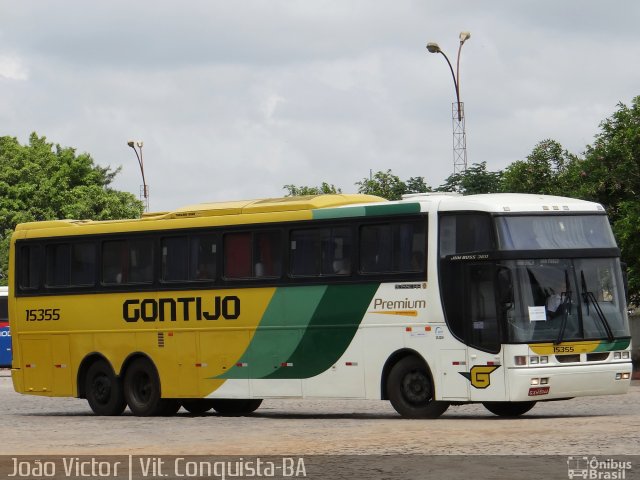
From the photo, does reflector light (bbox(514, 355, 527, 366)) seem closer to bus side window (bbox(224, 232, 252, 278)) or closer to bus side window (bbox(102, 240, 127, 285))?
bus side window (bbox(224, 232, 252, 278))

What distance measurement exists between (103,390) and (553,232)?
9238 millimetres

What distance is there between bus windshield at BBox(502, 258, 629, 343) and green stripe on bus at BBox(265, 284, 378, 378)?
252 centimetres

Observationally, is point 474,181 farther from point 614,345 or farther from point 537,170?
point 614,345

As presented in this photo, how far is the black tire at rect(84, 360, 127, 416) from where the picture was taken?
90.7 feet

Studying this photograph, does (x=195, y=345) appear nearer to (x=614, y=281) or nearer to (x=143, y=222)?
(x=143, y=222)

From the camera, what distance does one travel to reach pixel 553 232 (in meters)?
23.3

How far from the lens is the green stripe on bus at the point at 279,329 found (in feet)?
82.0

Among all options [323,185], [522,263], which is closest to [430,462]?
[522,263]

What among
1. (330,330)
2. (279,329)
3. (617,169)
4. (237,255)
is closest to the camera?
(330,330)

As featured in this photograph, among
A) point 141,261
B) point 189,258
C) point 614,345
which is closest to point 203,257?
point 189,258

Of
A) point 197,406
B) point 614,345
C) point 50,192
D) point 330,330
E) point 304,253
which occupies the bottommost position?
point 197,406

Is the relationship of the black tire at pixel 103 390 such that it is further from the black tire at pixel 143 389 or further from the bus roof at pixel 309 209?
the bus roof at pixel 309 209

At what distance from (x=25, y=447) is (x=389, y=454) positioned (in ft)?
16.1

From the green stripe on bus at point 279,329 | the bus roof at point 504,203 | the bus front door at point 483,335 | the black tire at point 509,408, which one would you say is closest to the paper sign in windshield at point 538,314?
the bus front door at point 483,335
